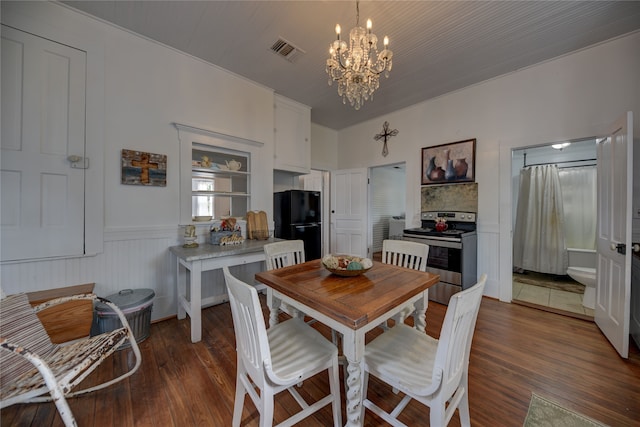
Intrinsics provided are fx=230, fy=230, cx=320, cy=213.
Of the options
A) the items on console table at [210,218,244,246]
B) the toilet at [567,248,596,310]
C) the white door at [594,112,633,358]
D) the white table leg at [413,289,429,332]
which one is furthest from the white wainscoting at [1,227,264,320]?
the toilet at [567,248,596,310]

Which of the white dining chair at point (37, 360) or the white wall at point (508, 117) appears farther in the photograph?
the white wall at point (508, 117)

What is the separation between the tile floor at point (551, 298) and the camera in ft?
9.21

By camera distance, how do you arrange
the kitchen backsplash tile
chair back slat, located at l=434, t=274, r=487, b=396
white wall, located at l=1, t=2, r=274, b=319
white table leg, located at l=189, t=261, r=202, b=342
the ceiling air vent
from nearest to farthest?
chair back slat, located at l=434, t=274, r=487, b=396
white wall, located at l=1, t=2, r=274, b=319
white table leg, located at l=189, t=261, r=202, b=342
the ceiling air vent
the kitchen backsplash tile

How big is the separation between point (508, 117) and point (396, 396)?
349cm

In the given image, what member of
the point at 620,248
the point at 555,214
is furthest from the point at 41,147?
the point at 555,214

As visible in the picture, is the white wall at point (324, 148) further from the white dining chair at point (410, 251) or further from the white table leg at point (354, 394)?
the white table leg at point (354, 394)

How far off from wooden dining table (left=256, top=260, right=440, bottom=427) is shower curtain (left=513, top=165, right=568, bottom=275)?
4104 millimetres

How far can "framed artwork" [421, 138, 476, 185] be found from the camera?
3.30m

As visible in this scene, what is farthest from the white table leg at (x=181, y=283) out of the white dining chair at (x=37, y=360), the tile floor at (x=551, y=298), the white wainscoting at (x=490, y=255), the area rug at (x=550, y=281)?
the area rug at (x=550, y=281)

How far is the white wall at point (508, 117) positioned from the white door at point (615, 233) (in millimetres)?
530

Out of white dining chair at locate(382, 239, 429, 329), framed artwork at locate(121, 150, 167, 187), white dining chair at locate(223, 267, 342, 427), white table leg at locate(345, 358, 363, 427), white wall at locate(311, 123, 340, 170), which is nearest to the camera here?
white dining chair at locate(223, 267, 342, 427)

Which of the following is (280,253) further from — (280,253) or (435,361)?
(435,361)

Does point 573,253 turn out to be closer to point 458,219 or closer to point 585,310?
point 585,310

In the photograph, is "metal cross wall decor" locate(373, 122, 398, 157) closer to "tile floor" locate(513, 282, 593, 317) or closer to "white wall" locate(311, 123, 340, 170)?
"white wall" locate(311, 123, 340, 170)
